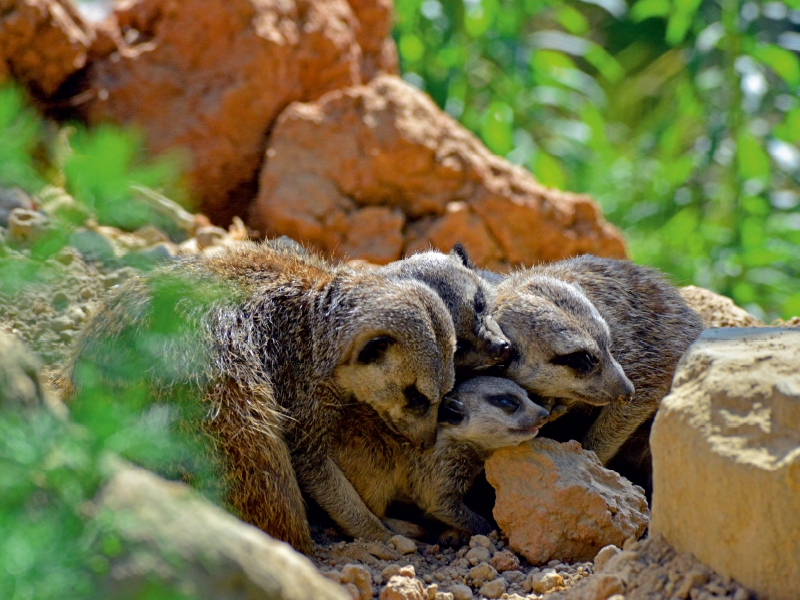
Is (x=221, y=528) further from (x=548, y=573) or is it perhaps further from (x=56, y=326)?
(x=56, y=326)

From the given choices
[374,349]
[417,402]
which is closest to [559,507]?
[417,402]

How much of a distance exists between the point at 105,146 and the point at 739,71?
25.5ft

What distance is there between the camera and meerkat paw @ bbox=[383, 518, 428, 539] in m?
3.72

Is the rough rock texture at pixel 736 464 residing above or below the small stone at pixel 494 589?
above

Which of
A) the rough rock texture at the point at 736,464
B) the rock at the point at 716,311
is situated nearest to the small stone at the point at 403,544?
the rough rock texture at the point at 736,464

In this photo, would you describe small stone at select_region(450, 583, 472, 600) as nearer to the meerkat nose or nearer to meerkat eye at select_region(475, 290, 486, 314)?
the meerkat nose

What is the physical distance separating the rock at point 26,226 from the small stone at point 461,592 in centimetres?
274

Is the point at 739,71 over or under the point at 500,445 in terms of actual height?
over

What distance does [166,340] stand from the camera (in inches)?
122

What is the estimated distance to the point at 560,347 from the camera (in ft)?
12.2

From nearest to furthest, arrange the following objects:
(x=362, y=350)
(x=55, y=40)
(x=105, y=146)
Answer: (x=105, y=146), (x=362, y=350), (x=55, y=40)

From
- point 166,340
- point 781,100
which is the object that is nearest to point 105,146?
point 166,340

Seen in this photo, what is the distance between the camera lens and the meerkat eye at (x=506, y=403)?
354 centimetres

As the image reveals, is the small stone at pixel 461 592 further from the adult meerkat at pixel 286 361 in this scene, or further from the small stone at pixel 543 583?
the adult meerkat at pixel 286 361
